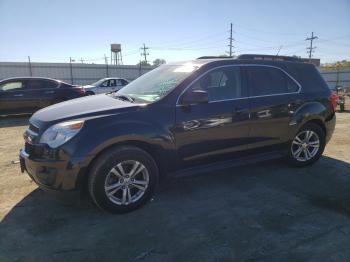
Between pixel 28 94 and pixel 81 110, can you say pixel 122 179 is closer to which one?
pixel 81 110

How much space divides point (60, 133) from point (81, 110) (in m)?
0.46

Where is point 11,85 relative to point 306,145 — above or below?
above

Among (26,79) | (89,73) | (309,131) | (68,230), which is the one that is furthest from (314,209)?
(89,73)

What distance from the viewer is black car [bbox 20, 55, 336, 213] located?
3.65 m

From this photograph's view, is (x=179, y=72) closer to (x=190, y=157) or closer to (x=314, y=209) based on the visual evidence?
(x=190, y=157)

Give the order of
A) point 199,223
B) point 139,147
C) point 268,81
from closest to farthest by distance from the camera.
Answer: point 199,223
point 139,147
point 268,81

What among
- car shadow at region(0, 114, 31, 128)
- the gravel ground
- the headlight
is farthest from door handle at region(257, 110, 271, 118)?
car shadow at region(0, 114, 31, 128)

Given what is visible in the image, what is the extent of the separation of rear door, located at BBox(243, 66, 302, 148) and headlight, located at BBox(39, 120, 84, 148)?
2490 millimetres

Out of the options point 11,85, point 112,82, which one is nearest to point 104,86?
point 112,82

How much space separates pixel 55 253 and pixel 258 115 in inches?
128

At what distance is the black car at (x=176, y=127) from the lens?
12.0ft

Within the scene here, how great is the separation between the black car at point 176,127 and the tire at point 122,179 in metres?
0.01

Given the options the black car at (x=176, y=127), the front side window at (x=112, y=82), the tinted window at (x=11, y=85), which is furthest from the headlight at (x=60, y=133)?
the front side window at (x=112, y=82)

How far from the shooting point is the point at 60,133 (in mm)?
3617
